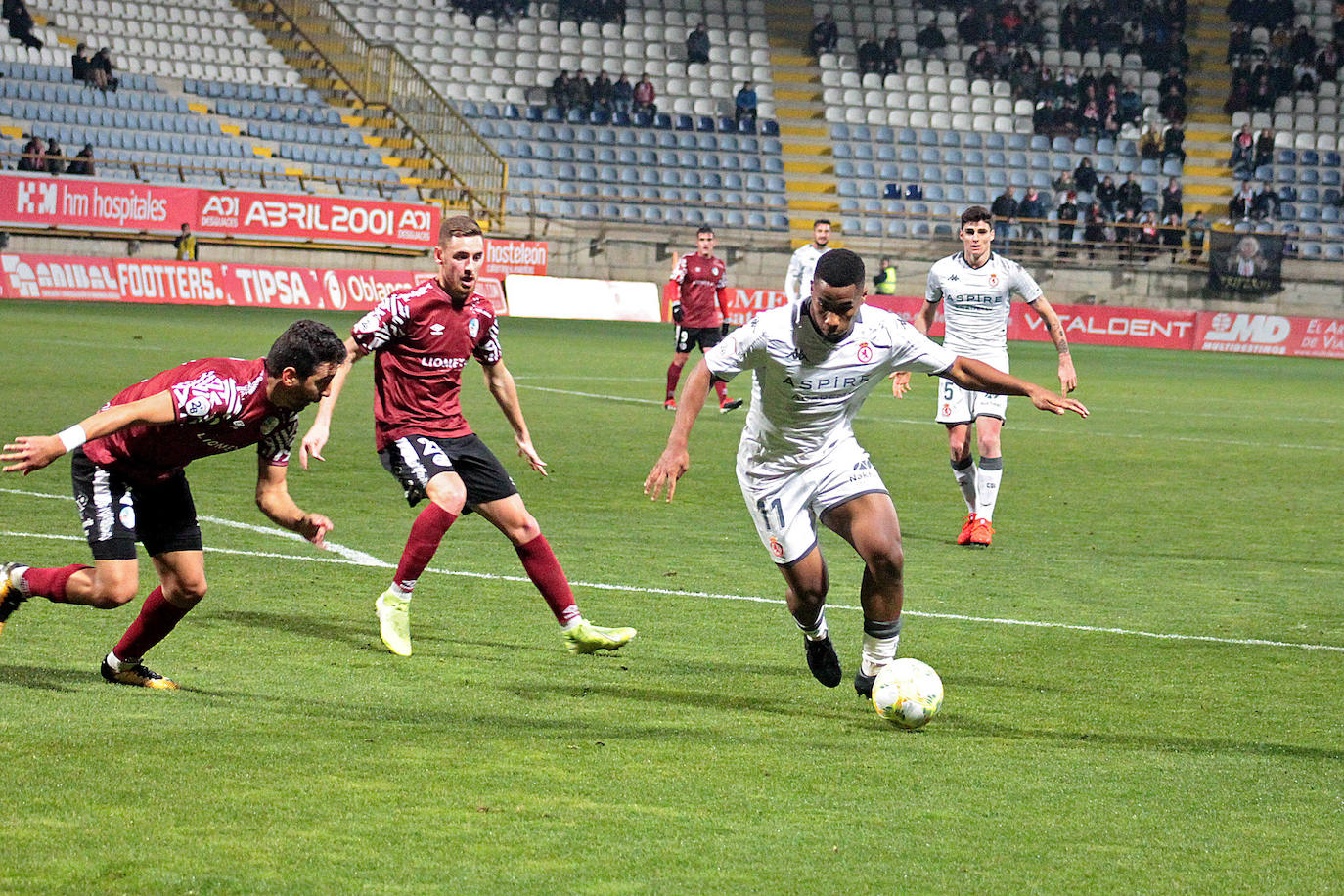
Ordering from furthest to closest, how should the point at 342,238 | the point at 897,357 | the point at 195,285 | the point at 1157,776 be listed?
the point at 342,238 → the point at 195,285 → the point at 897,357 → the point at 1157,776

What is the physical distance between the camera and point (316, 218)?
35031mm

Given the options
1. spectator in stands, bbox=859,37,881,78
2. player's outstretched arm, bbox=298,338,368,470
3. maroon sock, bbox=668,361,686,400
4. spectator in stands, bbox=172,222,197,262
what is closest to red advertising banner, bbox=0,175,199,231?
spectator in stands, bbox=172,222,197,262

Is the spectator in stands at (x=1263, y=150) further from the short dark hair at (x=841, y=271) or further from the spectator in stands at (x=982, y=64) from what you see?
the short dark hair at (x=841, y=271)

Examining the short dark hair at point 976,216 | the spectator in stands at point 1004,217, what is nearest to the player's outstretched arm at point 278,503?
the short dark hair at point 976,216

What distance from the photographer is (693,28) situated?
45312mm

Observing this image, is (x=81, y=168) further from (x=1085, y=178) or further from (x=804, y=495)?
(x=804, y=495)

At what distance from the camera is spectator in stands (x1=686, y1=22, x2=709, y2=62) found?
4416 centimetres

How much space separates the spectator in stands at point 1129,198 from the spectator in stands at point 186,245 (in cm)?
2188

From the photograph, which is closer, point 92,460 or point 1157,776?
point 1157,776

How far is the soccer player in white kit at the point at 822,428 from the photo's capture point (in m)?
6.38

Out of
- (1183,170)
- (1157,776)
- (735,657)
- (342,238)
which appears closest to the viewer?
(1157,776)

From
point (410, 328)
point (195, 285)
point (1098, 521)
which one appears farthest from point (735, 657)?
point (195, 285)

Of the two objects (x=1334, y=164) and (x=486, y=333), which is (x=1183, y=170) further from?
(x=486, y=333)

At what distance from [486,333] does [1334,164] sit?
136 feet
